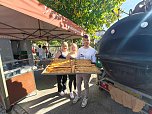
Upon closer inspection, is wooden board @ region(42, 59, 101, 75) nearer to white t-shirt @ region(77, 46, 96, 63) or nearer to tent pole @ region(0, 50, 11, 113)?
white t-shirt @ region(77, 46, 96, 63)

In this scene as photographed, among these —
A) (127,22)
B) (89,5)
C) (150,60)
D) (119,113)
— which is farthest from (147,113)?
(89,5)

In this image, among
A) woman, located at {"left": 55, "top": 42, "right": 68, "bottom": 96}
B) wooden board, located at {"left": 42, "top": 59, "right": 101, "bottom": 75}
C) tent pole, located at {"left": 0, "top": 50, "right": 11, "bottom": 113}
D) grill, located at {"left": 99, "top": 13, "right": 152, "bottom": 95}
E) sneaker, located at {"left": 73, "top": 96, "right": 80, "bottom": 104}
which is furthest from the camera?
woman, located at {"left": 55, "top": 42, "right": 68, "bottom": 96}

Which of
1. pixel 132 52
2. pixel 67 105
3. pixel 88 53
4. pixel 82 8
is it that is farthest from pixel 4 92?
pixel 82 8

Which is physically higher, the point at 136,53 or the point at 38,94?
the point at 136,53

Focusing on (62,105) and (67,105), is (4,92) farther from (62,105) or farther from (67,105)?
(67,105)

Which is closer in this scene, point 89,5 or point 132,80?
point 132,80

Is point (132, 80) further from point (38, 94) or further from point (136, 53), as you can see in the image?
point (38, 94)

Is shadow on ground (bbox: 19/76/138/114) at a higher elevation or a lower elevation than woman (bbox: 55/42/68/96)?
lower

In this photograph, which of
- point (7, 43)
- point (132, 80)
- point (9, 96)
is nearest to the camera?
point (132, 80)

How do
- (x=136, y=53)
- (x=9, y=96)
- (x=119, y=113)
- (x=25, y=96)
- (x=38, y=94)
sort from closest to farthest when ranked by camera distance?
(x=136, y=53) → (x=119, y=113) → (x=9, y=96) → (x=25, y=96) → (x=38, y=94)

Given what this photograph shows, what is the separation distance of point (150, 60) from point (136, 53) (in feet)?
0.92

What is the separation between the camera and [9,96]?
415cm

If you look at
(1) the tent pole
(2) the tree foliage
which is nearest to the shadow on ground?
(1) the tent pole

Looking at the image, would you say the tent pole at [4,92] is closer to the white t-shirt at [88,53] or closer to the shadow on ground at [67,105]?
the shadow on ground at [67,105]
